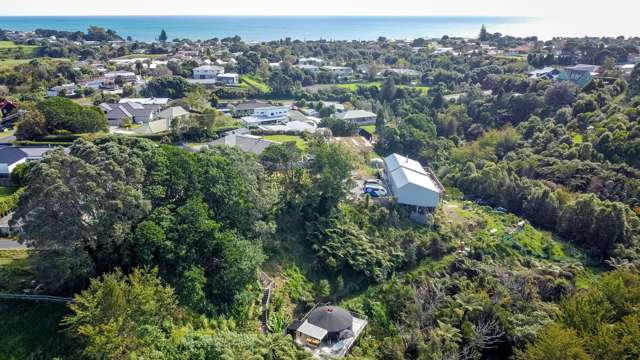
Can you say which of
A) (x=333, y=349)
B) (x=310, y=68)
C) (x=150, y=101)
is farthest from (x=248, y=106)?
(x=333, y=349)

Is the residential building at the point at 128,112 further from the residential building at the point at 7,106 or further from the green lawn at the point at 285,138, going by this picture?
the green lawn at the point at 285,138

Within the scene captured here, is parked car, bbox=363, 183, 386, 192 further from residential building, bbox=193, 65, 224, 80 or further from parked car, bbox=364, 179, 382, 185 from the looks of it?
residential building, bbox=193, 65, 224, 80

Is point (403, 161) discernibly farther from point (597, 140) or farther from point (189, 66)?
point (189, 66)

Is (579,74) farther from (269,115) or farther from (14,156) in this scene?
(14,156)

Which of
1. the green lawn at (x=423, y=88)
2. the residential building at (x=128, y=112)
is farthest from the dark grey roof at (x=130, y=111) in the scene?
the green lawn at (x=423, y=88)

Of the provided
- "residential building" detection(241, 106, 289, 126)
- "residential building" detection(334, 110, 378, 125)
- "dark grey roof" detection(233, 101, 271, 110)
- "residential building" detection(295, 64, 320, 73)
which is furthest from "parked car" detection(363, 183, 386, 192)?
"residential building" detection(295, 64, 320, 73)

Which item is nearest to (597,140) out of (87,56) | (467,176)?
(467,176)
